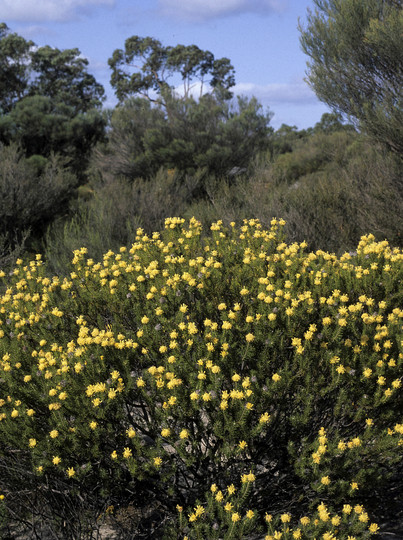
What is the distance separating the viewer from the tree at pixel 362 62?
782 centimetres

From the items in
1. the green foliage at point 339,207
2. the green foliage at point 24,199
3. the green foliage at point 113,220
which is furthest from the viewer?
the green foliage at point 24,199

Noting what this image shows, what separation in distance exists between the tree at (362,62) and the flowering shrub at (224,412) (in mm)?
5386

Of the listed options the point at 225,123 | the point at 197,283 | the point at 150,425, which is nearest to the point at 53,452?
the point at 150,425

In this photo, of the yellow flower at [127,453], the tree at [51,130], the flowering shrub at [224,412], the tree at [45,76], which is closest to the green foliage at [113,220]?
the flowering shrub at [224,412]

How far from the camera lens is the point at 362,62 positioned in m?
8.40

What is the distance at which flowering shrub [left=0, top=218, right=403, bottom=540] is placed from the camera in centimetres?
254

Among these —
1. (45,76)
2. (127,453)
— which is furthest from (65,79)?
(127,453)

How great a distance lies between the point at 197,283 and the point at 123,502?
4.77 ft

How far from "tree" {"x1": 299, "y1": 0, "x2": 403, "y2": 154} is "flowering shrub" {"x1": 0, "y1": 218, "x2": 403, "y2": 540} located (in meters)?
5.39

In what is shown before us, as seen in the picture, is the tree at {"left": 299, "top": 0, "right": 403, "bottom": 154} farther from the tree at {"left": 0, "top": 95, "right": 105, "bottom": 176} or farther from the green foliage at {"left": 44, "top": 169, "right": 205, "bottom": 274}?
the tree at {"left": 0, "top": 95, "right": 105, "bottom": 176}

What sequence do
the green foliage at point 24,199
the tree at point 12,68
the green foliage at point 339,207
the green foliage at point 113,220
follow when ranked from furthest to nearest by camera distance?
the tree at point 12,68 → the green foliage at point 24,199 → the green foliage at point 113,220 → the green foliage at point 339,207

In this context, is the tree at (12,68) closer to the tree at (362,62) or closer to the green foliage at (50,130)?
the green foliage at (50,130)

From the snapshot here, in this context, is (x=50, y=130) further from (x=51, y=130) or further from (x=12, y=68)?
(x=12, y=68)

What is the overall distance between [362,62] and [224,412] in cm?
770
